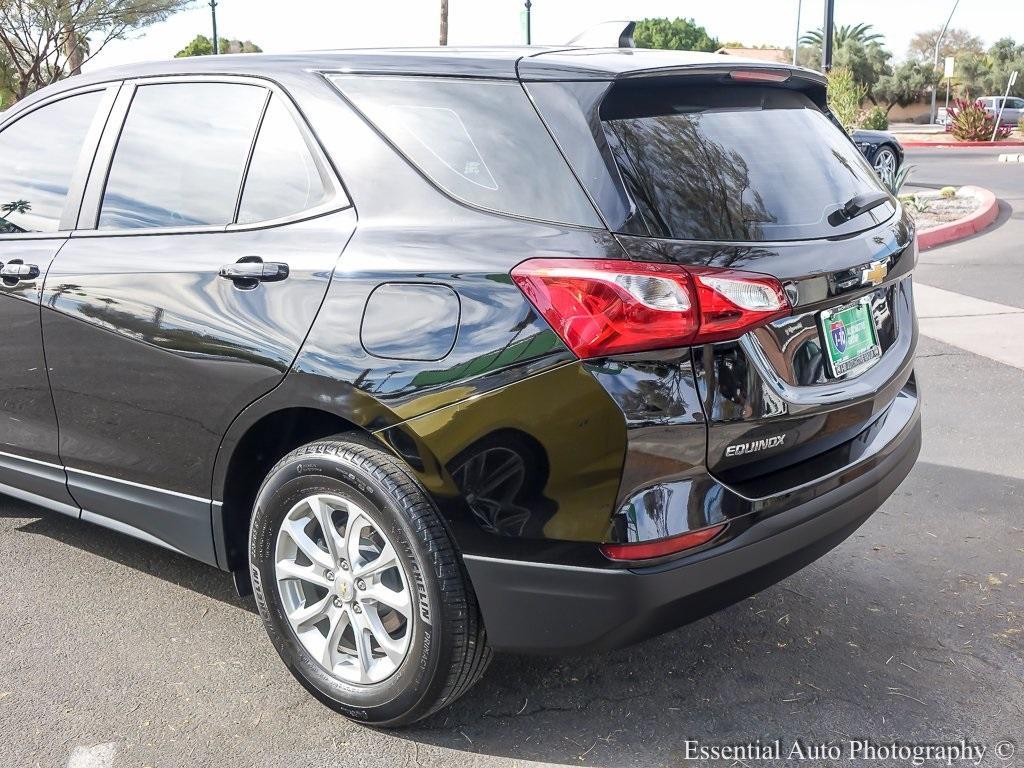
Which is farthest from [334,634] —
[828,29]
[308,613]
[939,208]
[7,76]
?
[7,76]

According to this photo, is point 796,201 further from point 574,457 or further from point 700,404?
point 574,457

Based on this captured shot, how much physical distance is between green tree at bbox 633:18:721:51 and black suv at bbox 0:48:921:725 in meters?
115

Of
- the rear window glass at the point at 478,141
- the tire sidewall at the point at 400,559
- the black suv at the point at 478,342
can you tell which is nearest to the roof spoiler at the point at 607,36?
the black suv at the point at 478,342

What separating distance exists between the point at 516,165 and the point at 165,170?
1.25m

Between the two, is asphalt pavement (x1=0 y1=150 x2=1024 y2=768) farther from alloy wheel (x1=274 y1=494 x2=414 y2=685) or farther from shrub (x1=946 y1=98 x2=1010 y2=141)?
shrub (x1=946 y1=98 x2=1010 y2=141)

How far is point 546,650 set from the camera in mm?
2633

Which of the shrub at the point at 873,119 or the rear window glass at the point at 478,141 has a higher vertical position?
the rear window glass at the point at 478,141

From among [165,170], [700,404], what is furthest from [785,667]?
[165,170]

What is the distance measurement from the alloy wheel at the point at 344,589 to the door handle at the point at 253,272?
0.59 m

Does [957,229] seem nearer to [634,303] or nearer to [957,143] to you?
[634,303]

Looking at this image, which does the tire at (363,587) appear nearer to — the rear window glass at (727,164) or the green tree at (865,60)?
the rear window glass at (727,164)

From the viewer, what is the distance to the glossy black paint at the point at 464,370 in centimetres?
246

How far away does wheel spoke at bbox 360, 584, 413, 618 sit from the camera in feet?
9.00

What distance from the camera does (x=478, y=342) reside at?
2521 millimetres
